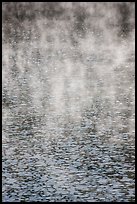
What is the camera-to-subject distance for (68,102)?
254ft

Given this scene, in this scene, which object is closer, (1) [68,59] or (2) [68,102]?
(2) [68,102]

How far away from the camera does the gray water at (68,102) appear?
5312cm

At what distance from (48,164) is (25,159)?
2.82 meters

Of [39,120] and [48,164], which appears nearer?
[48,164]

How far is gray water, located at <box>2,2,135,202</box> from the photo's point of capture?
53125 millimetres

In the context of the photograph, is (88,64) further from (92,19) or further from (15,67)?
(92,19)

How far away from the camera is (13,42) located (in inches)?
4176

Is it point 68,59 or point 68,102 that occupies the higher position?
point 68,59

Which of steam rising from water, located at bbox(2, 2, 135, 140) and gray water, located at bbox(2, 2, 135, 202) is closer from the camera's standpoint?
gray water, located at bbox(2, 2, 135, 202)

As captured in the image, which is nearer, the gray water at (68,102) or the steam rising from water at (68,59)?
the gray water at (68,102)

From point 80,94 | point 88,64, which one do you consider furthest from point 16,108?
point 88,64

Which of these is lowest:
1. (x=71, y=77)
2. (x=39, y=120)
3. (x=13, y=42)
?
(x=39, y=120)

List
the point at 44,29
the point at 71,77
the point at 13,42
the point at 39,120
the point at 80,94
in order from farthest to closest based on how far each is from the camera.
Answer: the point at 44,29 < the point at 13,42 < the point at 71,77 < the point at 80,94 < the point at 39,120

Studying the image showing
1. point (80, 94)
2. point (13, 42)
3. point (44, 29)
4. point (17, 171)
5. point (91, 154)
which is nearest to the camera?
point (17, 171)
